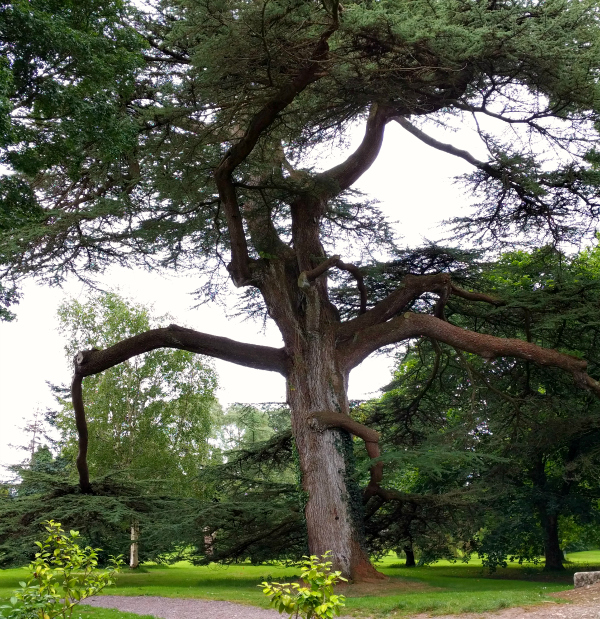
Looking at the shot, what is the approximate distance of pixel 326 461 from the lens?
11992 mm

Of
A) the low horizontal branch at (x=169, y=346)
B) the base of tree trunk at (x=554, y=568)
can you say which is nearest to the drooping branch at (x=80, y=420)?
the low horizontal branch at (x=169, y=346)

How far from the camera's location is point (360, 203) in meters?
14.7

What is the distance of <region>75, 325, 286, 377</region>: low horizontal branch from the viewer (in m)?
12.7

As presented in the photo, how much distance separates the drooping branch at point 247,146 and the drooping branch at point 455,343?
2.68 meters

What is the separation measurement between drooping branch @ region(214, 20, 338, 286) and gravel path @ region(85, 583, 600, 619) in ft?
19.9

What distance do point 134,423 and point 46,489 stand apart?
8955mm

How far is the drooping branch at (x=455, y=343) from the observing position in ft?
37.4

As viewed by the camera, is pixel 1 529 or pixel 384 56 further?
pixel 1 529

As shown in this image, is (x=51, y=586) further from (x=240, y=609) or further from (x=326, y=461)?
(x=326, y=461)

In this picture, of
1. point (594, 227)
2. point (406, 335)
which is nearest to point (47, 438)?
point (406, 335)

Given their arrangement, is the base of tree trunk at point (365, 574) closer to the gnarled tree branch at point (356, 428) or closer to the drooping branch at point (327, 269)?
the gnarled tree branch at point (356, 428)

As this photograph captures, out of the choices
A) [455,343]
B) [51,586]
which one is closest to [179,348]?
[455,343]

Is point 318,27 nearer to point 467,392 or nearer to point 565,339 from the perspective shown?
point 565,339

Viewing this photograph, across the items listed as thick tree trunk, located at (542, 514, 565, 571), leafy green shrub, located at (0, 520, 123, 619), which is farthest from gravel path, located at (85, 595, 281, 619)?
thick tree trunk, located at (542, 514, 565, 571)
